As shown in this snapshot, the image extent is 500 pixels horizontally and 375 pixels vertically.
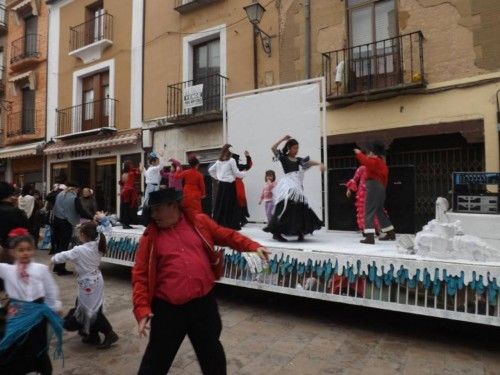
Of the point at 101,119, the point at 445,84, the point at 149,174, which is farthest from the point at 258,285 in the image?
the point at 101,119

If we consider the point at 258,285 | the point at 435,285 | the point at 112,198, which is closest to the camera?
the point at 435,285

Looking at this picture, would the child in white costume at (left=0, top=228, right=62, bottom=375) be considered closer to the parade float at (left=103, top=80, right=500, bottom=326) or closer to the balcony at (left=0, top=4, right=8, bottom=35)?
the parade float at (left=103, top=80, right=500, bottom=326)

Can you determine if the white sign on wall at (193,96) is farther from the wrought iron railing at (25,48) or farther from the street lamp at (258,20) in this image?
the wrought iron railing at (25,48)

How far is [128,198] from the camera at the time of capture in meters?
8.42

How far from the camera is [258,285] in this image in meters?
5.33

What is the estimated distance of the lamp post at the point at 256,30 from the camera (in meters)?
11.3

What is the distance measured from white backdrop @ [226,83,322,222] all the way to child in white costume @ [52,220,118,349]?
4.17m

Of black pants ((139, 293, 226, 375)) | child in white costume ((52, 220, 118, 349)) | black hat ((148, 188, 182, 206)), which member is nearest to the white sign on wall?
child in white costume ((52, 220, 118, 349))

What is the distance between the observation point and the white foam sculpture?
4.18 m

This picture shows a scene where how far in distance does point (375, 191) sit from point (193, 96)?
26.6 ft

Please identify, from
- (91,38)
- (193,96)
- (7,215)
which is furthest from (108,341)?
(91,38)

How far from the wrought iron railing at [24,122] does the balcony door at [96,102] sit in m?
2.73

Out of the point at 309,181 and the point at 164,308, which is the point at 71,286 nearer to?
the point at 309,181

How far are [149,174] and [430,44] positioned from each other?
6.59m
